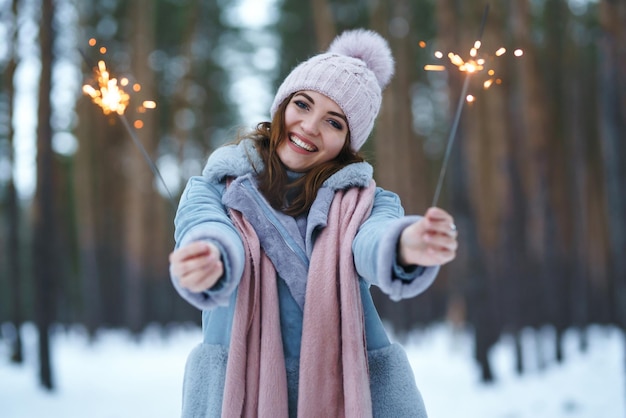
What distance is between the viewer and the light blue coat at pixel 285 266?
5.59 feet

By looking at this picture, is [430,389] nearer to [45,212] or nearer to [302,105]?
[45,212]

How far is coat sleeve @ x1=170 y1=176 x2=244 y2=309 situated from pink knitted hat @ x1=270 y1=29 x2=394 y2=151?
411 millimetres

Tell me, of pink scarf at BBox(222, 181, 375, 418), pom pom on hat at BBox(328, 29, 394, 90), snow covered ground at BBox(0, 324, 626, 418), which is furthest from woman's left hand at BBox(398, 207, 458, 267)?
snow covered ground at BBox(0, 324, 626, 418)

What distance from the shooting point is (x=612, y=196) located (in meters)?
6.09

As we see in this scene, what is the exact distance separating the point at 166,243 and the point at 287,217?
19.8 m

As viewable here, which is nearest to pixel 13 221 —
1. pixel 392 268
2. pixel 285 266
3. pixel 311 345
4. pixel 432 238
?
pixel 285 266

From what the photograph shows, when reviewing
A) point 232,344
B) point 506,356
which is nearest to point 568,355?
point 506,356

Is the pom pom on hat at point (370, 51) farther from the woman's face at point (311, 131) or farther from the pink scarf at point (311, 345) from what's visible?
the pink scarf at point (311, 345)

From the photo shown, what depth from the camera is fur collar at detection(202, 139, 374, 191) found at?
187 cm

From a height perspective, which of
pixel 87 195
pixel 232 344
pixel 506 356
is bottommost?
pixel 506 356

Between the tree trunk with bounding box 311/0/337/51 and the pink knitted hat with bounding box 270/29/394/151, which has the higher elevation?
the tree trunk with bounding box 311/0/337/51

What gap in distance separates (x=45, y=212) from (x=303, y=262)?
7.60 metres

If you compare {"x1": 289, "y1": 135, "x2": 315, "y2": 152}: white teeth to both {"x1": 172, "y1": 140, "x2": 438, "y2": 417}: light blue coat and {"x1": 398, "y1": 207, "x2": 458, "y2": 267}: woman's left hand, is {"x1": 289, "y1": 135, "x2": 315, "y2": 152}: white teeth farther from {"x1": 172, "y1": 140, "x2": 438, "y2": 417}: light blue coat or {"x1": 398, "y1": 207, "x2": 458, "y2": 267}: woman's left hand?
{"x1": 398, "y1": 207, "x2": 458, "y2": 267}: woman's left hand

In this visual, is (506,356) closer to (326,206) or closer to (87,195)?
(87,195)
